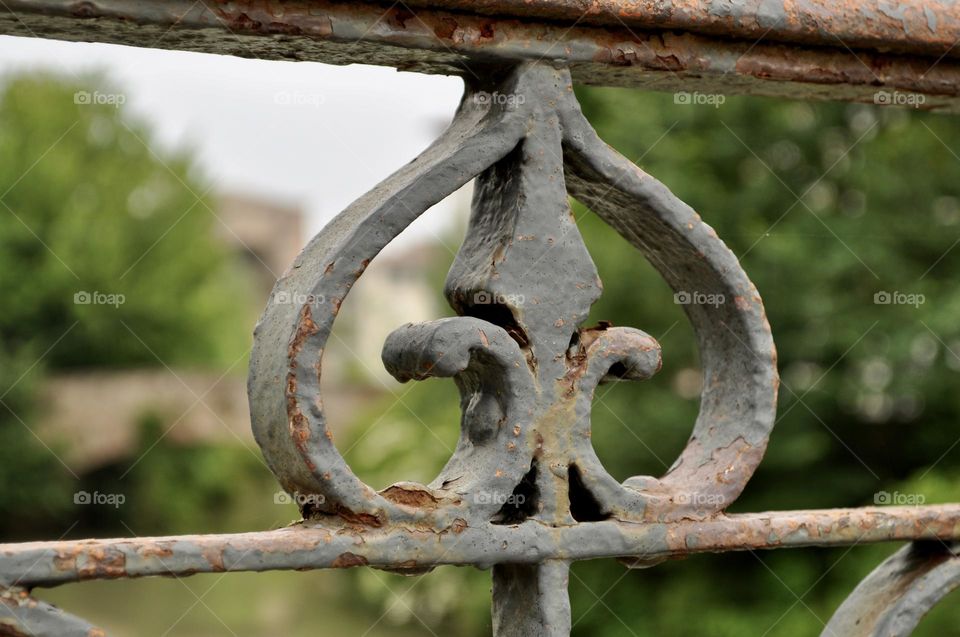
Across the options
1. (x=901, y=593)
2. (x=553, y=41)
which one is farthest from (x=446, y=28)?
(x=901, y=593)

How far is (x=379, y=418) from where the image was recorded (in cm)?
1112

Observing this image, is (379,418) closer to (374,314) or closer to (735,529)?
(735,529)

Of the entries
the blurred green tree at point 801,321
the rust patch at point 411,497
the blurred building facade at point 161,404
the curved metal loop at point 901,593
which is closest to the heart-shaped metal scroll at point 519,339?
the rust patch at point 411,497

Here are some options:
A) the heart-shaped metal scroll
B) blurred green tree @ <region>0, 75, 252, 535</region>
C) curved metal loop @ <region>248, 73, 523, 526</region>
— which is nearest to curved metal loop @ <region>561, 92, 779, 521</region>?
the heart-shaped metal scroll

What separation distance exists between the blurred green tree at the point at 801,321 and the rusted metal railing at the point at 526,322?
188 inches

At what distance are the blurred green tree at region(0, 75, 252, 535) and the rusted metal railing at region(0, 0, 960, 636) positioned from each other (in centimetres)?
1268

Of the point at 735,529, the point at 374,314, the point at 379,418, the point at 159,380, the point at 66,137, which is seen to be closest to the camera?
the point at 735,529

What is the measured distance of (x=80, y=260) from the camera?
1467 cm

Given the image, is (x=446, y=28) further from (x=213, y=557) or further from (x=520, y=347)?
(x=213, y=557)

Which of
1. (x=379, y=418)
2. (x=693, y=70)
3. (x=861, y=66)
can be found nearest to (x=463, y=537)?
(x=693, y=70)

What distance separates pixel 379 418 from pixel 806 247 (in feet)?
20.0

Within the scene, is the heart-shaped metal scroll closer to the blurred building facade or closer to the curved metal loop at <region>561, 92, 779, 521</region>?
the curved metal loop at <region>561, 92, 779, 521</region>

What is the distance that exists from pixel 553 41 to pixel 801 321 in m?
5.40

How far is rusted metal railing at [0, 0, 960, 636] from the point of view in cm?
85
